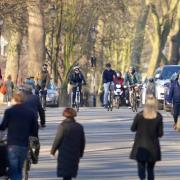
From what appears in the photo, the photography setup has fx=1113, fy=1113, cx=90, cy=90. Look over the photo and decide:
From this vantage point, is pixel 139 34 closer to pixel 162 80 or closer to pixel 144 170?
pixel 162 80

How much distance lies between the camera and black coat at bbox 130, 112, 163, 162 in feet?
58.3

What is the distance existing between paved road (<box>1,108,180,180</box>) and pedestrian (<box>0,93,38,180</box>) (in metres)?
2.70

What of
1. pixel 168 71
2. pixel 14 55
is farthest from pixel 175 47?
pixel 168 71

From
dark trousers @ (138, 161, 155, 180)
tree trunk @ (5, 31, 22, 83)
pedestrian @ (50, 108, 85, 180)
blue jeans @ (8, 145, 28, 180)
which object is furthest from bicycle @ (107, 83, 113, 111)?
pedestrian @ (50, 108, 85, 180)

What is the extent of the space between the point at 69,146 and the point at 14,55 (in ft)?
150

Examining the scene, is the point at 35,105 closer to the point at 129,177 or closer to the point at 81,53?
the point at 129,177

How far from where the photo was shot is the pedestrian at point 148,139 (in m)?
17.8

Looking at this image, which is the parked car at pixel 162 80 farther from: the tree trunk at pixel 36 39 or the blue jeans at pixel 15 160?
the blue jeans at pixel 15 160

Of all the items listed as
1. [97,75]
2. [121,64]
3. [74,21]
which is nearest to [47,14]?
[74,21]

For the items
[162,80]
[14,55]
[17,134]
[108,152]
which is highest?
[14,55]

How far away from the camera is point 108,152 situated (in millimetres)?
25047

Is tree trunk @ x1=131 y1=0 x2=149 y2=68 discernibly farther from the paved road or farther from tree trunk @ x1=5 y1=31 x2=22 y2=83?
the paved road

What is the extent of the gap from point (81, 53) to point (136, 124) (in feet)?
153

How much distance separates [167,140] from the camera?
28109 millimetres
